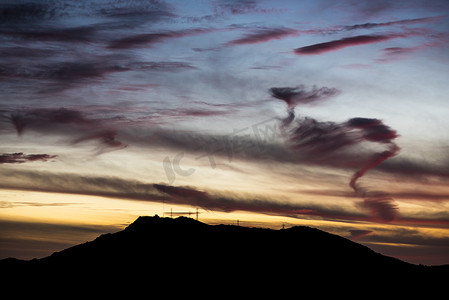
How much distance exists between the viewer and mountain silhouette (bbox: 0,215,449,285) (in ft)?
435

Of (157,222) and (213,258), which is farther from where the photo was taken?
(157,222)

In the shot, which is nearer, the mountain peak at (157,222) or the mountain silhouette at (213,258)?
Answer: the mountain silhouette at (213,258)

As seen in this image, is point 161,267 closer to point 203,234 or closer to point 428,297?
point 203,234

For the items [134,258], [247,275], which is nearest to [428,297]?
[247,275]

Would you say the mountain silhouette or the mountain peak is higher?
the mountain peak

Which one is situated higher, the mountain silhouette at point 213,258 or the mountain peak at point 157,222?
the mountain peak at point 157,222

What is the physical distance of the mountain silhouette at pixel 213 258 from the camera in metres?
133

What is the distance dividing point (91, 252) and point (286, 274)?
60909 mm

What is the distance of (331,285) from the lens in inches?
5074

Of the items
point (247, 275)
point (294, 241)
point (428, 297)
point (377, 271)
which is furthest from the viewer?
point (294, 241)

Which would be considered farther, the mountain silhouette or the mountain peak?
the mountain peak

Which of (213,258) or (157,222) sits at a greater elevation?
(157,222)

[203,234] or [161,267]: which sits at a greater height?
[203,234]

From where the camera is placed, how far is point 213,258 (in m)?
139
